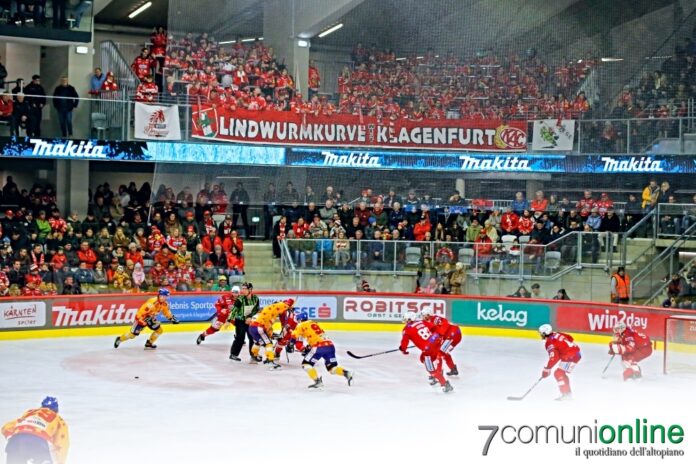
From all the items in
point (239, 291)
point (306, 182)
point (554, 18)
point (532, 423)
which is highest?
point (554, 18)

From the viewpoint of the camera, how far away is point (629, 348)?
52.8ft

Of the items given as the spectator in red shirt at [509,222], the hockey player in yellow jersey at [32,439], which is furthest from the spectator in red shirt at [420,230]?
the hockey player in yellow jersey at [32,439]

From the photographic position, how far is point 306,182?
25.9 meters

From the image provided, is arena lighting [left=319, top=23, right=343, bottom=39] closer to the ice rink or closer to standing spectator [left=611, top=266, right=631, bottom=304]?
standing spectator [left=611, top=266, right=631, bottom=304]

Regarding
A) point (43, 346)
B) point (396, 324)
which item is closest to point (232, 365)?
point (43, 346)

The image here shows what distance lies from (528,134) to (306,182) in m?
5.72

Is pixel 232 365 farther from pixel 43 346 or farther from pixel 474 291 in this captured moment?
pixel 474 291

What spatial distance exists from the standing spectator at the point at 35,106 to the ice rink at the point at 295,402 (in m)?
6.44

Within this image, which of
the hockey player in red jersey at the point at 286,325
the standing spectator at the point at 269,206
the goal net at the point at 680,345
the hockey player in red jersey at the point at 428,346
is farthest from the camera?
the standing spectator at the point at 269,206

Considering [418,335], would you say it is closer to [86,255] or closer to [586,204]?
[86,255]

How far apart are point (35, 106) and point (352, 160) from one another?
753cm

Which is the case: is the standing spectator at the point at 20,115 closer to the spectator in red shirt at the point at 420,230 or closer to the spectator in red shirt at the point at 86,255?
the spectator in red shirt at the point at 86,255

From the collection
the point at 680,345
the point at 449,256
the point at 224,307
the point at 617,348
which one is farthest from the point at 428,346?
the point at 449,256

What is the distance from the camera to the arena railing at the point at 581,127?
2467 centimetres
